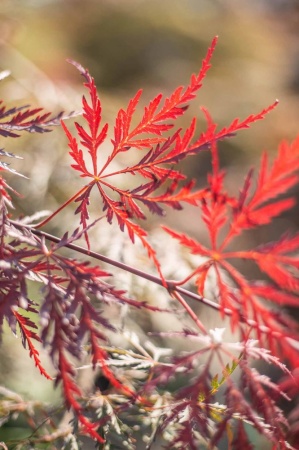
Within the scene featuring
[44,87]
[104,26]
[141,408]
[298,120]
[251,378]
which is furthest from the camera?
[104,26]

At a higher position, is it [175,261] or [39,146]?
[39,146]

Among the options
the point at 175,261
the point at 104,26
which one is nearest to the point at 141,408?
the point at 175,261

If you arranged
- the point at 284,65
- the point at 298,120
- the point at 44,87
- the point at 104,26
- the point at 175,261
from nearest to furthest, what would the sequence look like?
1. the point at 175,261
2. the point at 44,87
3. the point at 298,120
4. the point at 104,26
5. the point at 284,65

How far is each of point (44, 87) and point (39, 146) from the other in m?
Answer: 0.55

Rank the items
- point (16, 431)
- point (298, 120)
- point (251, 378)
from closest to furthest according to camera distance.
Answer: point (251, 378) → point (16, 431) → point (298, 120)

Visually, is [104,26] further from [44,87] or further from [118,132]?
[118,132]

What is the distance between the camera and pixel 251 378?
450mm

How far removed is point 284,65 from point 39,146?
102 inches

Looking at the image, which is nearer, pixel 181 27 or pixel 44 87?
pixel 44 87

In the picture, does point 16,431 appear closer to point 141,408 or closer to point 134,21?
point 141,408

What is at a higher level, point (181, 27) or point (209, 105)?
point (181, 27)

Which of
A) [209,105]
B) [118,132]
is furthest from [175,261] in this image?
[209,105]

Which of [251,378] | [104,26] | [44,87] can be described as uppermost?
[104,26]

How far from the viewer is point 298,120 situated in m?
2.92
